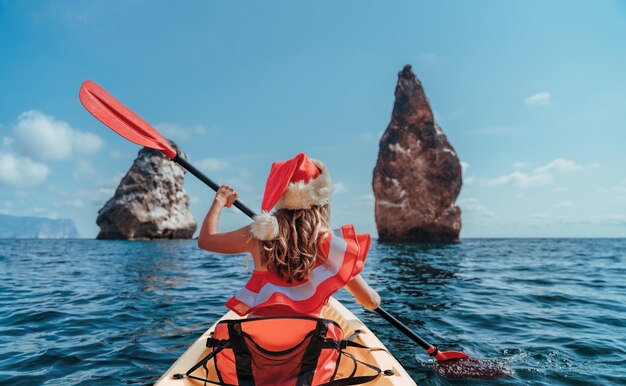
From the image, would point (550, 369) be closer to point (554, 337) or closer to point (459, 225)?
point (554, 337)

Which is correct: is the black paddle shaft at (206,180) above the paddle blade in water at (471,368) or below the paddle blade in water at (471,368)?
above

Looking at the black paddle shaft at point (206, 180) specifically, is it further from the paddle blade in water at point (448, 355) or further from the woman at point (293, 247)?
the paddle blade in water at point (448, 355)

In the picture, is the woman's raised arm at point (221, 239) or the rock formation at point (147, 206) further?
the rock formation at point (147, 206)

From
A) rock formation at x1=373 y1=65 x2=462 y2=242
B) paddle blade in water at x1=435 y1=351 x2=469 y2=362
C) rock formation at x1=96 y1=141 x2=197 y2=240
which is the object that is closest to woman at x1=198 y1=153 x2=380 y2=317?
paddle blade in water at x1=435 y1=351 x2=469 y2=362

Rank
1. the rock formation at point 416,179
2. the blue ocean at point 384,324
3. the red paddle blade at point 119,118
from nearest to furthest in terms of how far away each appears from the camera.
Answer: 1. the red paddle blade at point 119,118
2. the blue ocean at point 384,324
3. the rock formation at point 416,179

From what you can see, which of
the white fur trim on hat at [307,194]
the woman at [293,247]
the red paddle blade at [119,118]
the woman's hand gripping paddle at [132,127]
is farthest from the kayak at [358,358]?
the red paddle blade at [119,118]

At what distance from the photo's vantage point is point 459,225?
3769 cm

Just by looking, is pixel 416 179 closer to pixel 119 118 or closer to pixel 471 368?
pixel 471 368

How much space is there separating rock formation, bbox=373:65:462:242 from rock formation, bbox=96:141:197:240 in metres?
27.5

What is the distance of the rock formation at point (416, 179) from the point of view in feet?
122

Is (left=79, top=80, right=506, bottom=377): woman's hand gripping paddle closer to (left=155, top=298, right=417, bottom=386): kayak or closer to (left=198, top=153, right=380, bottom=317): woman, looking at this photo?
(left=155, top=298, right=417, bottom=386): kayak

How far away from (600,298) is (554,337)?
12.7 feet

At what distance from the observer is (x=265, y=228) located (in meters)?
2.22

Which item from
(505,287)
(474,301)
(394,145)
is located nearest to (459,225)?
(394,145)
